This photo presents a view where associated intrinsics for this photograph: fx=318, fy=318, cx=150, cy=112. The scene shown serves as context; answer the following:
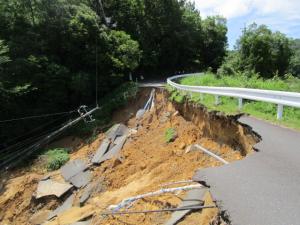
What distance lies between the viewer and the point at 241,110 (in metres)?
10.5

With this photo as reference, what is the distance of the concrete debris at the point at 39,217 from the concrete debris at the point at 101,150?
3.90 m

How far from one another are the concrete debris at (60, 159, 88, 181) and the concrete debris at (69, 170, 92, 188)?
0.36m

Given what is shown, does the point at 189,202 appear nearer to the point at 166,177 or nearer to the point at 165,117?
the point at 166,177

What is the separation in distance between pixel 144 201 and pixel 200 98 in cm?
674

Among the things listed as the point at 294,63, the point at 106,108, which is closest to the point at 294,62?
the point at 294,63

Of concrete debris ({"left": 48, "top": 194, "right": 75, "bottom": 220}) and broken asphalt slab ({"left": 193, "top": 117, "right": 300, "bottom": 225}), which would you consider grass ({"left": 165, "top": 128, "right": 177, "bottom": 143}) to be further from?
broken asphalt slab ({"left": 193, "top": 117, "right": 300, "bottom": 225})

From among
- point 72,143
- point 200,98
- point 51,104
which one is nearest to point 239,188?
point 200,98

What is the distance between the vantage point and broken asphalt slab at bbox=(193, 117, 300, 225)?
445 centimetres

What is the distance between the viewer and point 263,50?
30.4 m

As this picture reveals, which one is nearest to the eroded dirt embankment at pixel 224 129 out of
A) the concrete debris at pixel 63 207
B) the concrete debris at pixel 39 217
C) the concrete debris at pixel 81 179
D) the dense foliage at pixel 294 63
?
the concrete debris at pixel 81 179

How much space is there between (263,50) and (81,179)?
2216cm

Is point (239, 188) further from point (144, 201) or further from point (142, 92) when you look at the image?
point (142, 92)

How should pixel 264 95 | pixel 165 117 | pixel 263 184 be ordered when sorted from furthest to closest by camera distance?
1. pixel 165 117
2. pixel 264 95
3. pixel 263 184

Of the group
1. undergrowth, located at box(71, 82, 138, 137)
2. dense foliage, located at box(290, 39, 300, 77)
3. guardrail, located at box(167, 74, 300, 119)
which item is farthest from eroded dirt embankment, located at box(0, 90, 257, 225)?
dense foliage, located at box(290, 39, 300, 77)
